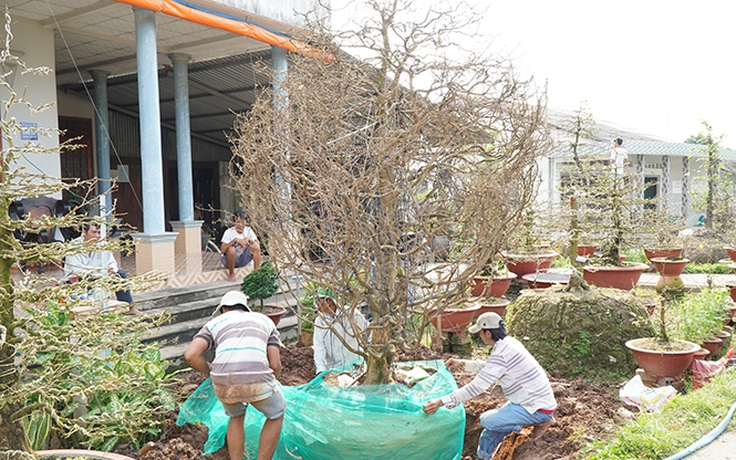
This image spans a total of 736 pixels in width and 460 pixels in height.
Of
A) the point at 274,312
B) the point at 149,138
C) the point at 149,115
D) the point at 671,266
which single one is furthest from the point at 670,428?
the point at 149,115

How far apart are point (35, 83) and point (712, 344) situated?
10262mm

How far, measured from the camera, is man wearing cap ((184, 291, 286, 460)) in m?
4.22

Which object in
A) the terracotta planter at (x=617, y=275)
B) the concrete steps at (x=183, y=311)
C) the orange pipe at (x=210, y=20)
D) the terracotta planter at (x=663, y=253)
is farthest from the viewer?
the terracotta planter at (x=663, y=253)

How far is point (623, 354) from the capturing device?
6723mm

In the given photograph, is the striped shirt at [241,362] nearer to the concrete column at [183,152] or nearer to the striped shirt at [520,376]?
the striped shirt at [520,376]

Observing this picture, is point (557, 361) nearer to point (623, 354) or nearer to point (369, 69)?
point (623, 354)

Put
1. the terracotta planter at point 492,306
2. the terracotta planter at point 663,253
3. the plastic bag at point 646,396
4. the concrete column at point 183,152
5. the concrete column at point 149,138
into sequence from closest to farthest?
the plastic bag at point 646,396 < the terracotta planter at point 492,306 < the concrete column at point 149,138 < the concrete column at point 183,152 < the terracotta planter at point 663,253

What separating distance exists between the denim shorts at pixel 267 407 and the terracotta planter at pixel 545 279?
6.33 m

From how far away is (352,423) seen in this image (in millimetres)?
4395

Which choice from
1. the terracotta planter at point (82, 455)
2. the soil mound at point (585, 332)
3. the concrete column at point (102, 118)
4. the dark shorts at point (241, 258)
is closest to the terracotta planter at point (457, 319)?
the soil mound at point (585, 332)

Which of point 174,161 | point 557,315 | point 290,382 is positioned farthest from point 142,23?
point 174,161

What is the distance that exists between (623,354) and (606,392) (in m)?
0.83

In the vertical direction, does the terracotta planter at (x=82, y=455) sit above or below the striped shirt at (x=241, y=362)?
below

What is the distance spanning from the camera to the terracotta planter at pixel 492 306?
803cm
